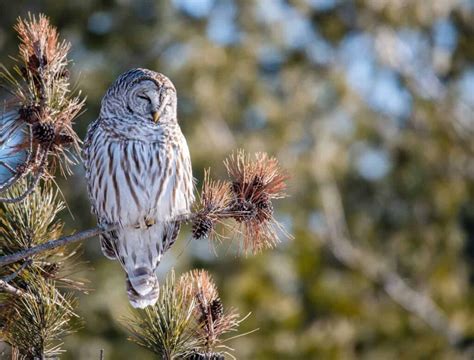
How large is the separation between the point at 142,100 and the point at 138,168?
42 cm

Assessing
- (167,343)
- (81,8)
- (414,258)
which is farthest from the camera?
(414,258)

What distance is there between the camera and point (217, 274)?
966cm

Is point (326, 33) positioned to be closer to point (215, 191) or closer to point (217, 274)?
point (217, 274)

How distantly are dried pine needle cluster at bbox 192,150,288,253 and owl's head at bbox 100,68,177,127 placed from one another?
39.6 inches

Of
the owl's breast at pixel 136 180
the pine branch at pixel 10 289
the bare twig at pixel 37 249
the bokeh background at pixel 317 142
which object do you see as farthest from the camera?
the bokeh background at pixel 317 142

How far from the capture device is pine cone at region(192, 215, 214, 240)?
3.74 meters

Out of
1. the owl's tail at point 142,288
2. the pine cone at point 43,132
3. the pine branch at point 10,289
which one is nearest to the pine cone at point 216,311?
the pine branch at point 10,289

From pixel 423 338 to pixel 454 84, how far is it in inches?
119

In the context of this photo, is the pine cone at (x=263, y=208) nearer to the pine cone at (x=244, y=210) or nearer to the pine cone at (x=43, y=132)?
the pine cone at (x=244, y=210)

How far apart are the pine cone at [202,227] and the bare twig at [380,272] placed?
A: 22.9 feet

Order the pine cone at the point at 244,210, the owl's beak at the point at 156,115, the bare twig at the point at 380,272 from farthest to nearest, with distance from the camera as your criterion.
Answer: the bare twig at the point at 380,272, the owl's beak at the point at 156,115, the pine cone at the point at 244,210

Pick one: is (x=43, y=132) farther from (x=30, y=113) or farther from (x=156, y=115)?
(x=156, y=115)

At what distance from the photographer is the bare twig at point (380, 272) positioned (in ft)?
35.2

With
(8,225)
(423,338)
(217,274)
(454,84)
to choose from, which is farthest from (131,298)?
(454,84)
